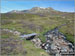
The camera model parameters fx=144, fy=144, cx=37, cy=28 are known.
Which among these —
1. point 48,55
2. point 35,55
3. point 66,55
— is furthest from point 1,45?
point 66,55

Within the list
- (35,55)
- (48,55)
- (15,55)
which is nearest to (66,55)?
(48,55)

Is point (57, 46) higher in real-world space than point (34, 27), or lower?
lower

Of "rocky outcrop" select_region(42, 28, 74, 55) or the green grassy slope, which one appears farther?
"rocky outcrop" select_region(42, 28, 74, 55)

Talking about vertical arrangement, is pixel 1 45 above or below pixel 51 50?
above

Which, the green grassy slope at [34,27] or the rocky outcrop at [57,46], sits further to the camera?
the rocky outcrop at [57,46]

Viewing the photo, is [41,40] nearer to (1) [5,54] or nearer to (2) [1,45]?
(2) [1,45]

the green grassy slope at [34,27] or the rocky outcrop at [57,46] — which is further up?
the green grassy slope at [34,27]

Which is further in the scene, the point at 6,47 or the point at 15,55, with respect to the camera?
the point at 6,47

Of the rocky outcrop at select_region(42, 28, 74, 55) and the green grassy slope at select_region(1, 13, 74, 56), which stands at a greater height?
the green grassy slope at select_region(1, 13, 74, 56)

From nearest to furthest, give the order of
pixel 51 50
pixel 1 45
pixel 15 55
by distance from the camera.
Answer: pixel 15 55 → pixel 1 45 → pixel 51 50

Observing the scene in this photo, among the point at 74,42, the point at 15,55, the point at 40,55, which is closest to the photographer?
the point at 15,55

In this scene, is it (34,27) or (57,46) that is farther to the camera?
(34,27)
